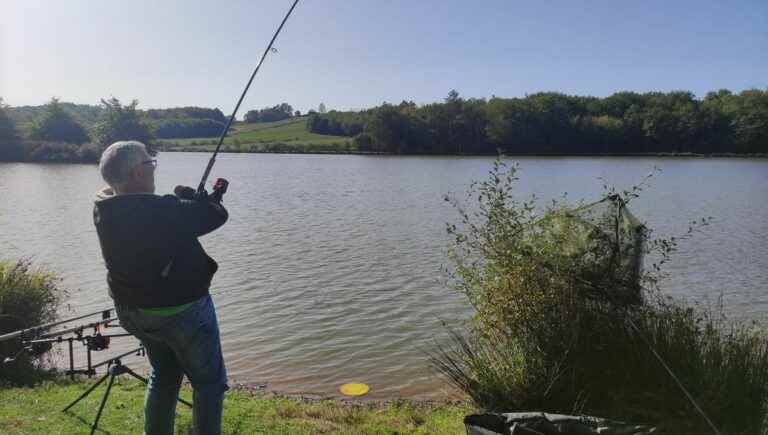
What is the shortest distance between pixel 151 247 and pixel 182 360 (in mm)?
848

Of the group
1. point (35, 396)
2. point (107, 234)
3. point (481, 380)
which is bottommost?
point (35, 396)

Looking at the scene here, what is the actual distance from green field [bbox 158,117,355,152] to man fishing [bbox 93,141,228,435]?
321ft

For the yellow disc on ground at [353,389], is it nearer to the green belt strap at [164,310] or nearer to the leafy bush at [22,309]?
the leafy bush at [22,309]

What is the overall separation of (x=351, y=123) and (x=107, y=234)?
432 feet

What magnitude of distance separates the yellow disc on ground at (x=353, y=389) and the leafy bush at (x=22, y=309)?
4167mm

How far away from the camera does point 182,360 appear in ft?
11.8

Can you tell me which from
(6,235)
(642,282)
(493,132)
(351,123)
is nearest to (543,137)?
(493,132)

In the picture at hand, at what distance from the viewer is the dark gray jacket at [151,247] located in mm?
3293

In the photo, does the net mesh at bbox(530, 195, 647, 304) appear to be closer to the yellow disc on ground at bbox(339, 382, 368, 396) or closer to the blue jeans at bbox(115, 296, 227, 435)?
the blue jeans at bbox(115, 296, 227, 435)

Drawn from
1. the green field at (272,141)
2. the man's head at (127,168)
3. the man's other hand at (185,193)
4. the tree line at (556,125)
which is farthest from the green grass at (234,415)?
the green field at (272,141)

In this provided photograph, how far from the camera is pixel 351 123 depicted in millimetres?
132875

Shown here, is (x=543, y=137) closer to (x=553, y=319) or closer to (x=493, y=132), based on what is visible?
(x=493, y=132)

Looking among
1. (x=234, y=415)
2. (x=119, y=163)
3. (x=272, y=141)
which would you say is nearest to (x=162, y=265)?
(x=119, y=163)

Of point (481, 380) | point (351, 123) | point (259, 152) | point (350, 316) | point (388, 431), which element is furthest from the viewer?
point (351, 123)
